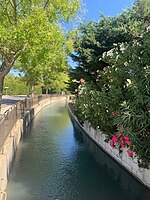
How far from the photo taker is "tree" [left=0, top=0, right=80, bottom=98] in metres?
13.1

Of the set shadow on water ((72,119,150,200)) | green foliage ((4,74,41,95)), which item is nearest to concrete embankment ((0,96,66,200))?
shadow on water ((72,119,150,200))

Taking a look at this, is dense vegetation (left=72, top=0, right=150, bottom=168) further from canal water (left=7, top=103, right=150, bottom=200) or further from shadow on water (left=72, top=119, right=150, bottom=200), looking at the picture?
canal water (left=7, top=103, right=150, bottom=200)

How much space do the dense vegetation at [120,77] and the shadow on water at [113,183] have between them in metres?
1.01

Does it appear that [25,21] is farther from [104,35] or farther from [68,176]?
[68,176]

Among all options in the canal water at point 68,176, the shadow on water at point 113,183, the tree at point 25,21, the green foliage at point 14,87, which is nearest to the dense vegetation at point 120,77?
the shadow on water at point 113,183

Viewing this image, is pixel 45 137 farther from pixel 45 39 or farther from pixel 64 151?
pixel 45 39

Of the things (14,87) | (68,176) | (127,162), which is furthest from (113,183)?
(14,87)

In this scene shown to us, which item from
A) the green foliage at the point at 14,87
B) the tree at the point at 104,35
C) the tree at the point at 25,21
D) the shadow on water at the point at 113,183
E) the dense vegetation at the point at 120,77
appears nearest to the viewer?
the dense vegetation at the point at 120,77

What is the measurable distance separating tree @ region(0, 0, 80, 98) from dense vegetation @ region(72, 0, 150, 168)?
2305 millimetres

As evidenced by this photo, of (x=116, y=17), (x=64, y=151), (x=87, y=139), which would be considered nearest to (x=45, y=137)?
(x=87, y=139)

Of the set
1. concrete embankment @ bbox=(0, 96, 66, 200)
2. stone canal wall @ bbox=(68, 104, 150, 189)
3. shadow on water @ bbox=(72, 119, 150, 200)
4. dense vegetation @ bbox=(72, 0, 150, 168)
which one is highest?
dense vegetation @ bbox=(72, 0, 150, 168)

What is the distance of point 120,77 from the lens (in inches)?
343

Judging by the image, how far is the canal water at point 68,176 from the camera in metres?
8.66

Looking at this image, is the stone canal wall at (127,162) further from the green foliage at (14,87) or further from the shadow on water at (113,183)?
the green foliage at (14,87)
